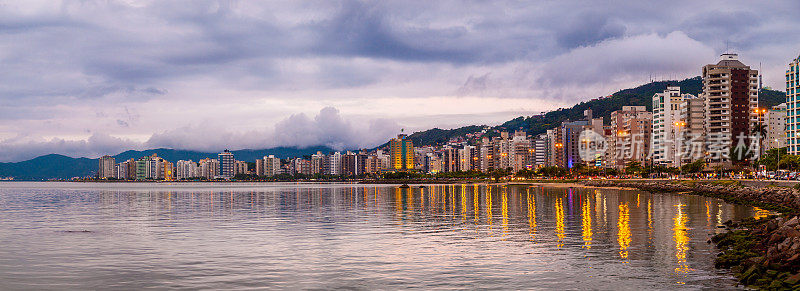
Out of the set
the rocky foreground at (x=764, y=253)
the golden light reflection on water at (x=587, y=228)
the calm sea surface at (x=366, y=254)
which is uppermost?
the rocky foreground at (x=764, y=253)

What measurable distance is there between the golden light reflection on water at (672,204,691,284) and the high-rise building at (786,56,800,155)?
118m

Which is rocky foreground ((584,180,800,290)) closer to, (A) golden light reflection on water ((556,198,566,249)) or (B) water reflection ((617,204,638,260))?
(B) water reflection ((617,204,638,260))

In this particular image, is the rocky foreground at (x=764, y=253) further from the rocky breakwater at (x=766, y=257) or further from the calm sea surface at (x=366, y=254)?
Answer: the calm sea surface at (x=366, y=254)

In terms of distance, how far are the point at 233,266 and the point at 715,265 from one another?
75.8ft

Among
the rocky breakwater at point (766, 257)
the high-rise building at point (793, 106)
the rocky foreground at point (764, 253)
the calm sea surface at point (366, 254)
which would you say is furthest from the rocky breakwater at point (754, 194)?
the high-rise building at point (793, 106)

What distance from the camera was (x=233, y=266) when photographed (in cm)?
3216

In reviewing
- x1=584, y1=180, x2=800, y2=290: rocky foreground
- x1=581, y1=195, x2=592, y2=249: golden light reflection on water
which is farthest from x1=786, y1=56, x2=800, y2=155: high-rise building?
x1=584, y1=180, x2=800, y2=290: rocky foreground

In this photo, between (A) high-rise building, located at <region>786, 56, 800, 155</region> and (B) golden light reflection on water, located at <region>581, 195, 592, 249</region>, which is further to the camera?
(A) high-rise building, located at <region>786, 56, 800, 155</region>

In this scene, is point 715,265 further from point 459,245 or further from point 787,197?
point 787,197

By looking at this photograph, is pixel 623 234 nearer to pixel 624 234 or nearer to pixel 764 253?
pixel 624 234

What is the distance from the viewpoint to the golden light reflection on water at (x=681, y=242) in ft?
96.7

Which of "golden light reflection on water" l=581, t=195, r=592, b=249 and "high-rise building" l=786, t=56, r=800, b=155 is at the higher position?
"high-rise building" l=786, t=56, r=800, b=155

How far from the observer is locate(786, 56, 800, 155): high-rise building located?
15900 cm

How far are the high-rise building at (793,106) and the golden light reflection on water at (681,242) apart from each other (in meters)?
118
